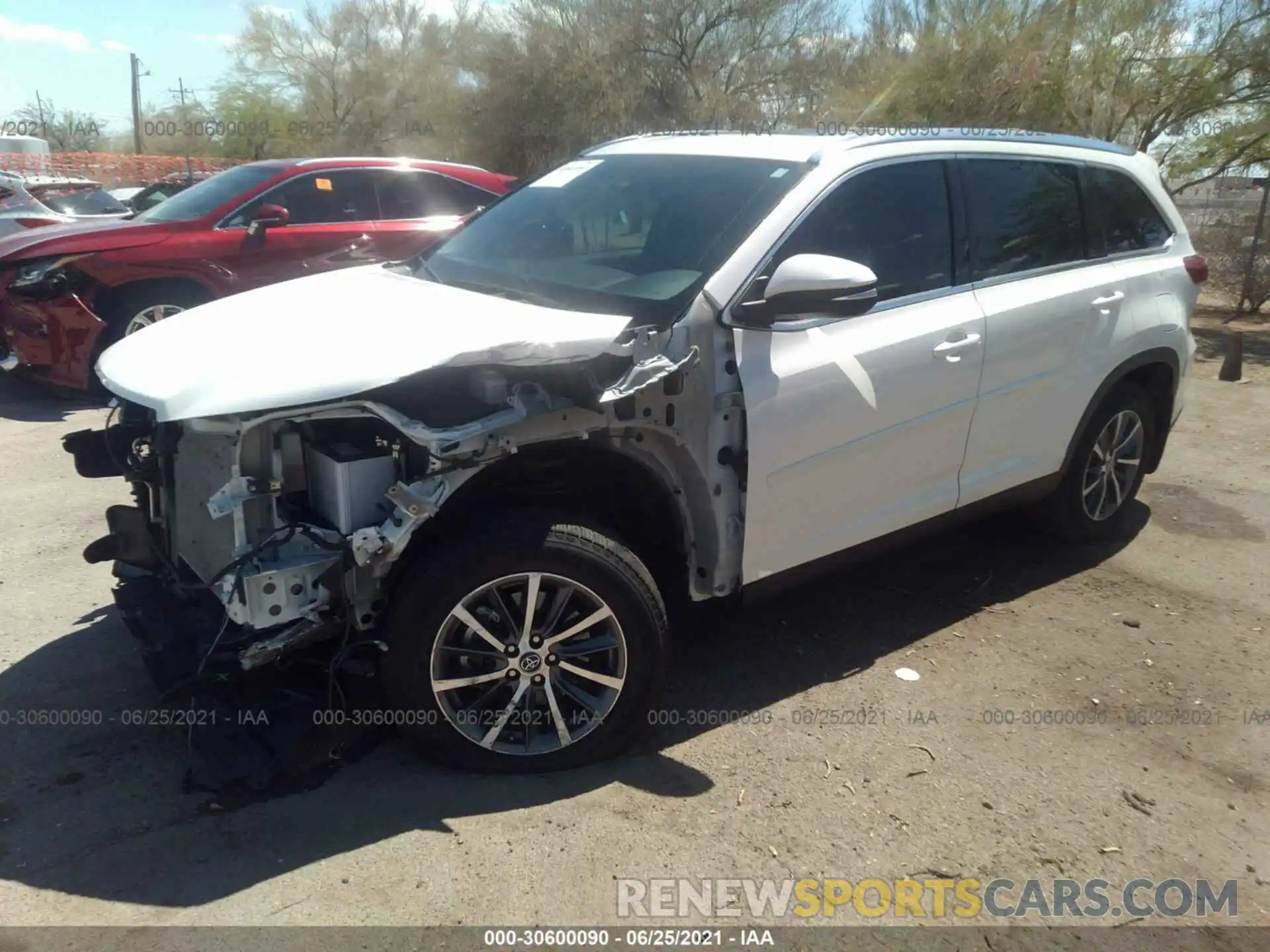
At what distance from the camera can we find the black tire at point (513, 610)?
9.96ft

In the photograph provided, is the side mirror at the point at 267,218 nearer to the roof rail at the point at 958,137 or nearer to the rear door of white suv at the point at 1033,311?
the roof rail at the point at 958,137

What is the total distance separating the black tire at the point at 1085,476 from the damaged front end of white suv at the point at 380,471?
2215 millimetres

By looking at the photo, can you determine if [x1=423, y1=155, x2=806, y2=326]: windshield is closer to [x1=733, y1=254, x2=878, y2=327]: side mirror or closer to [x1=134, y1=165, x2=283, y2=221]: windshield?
[x1=733, y1=254, x2=878, y2=327]: side mirror

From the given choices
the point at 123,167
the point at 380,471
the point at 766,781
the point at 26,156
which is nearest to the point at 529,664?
the point at 380,471

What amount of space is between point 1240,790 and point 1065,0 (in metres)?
14.4

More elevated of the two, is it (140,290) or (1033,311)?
(1033,311)

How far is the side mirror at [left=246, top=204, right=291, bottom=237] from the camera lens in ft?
25.8

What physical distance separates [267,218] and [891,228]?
558 cm

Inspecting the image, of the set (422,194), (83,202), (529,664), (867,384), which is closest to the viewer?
(529,664)

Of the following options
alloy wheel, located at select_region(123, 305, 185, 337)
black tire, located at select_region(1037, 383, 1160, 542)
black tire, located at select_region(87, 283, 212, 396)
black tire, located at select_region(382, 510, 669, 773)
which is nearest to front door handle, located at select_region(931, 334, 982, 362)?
black tire, located at select_region(1037, 383, 1160, 542)

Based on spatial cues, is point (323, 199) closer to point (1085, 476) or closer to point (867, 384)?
point (867, 384)

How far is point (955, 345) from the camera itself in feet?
12.9

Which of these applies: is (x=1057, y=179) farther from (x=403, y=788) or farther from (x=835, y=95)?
(x=835, y=95)

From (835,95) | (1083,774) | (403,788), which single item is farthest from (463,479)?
(835,95)
